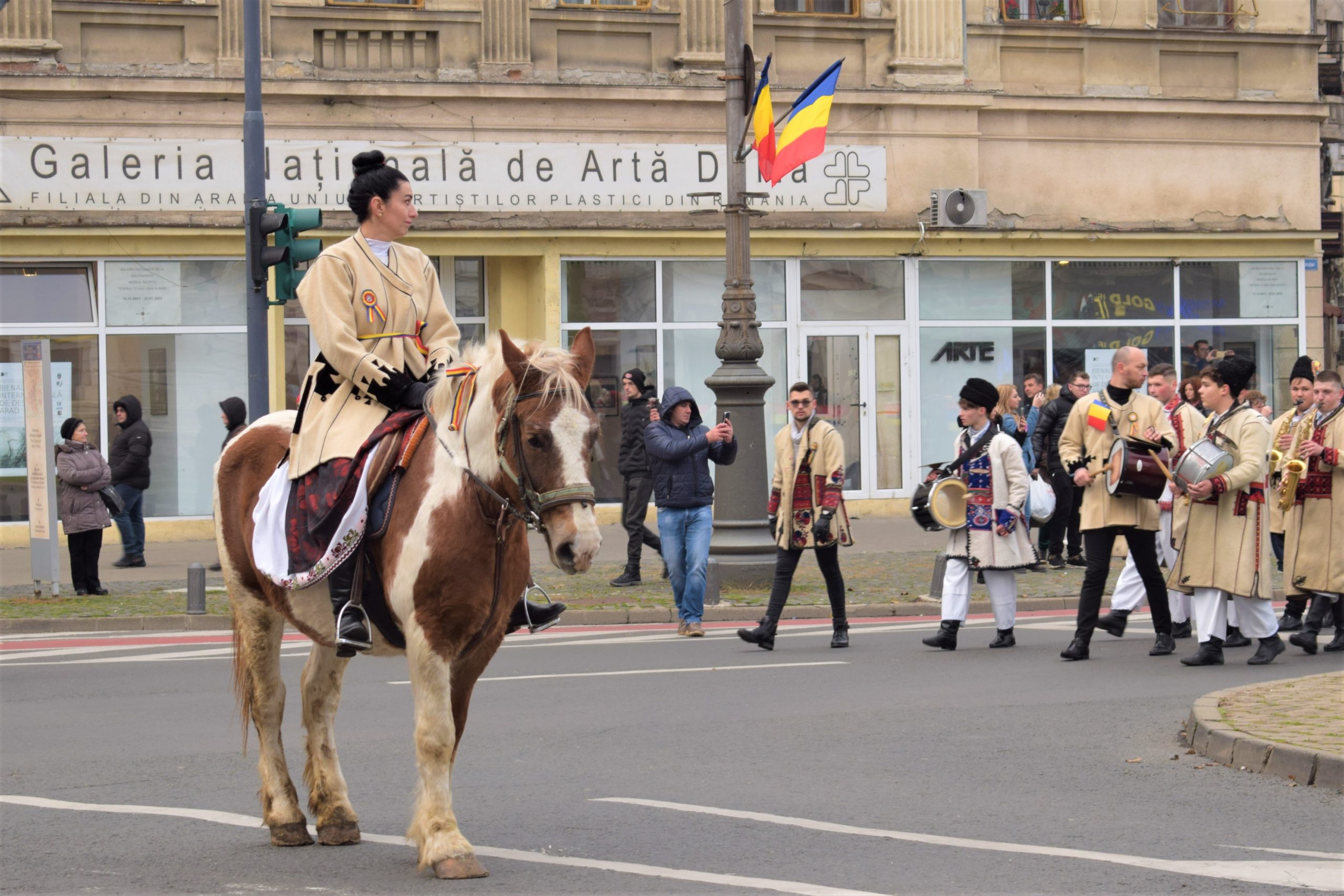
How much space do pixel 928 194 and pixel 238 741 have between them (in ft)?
58.4

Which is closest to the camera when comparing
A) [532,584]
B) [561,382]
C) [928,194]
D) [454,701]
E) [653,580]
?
[561,382]

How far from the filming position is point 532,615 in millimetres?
6512

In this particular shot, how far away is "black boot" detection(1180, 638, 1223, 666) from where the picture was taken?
11.8m

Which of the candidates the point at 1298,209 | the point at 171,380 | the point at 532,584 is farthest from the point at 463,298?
the point at 532,584

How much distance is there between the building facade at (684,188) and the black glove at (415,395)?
52.1 feet

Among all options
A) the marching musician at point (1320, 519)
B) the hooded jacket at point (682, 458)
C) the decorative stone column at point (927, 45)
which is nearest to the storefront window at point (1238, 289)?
the decorative stone column at point (927, 45)

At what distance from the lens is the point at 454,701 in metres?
6.36

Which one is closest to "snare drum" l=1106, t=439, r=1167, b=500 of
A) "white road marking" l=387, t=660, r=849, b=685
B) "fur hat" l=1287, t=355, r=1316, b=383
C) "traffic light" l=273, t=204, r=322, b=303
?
"fur hat" l=1287, t=355, r=1316, b=383

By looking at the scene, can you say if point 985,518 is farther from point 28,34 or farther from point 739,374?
point 28,34

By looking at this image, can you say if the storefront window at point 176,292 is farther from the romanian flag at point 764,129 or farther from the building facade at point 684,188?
the romanian flag at point 764,129

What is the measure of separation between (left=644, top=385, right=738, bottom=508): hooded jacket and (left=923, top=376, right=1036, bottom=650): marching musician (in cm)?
202

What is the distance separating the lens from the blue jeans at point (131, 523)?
20266 millimetres

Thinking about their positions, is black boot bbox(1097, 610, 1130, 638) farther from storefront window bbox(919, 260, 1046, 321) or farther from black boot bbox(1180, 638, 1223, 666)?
→ storefront window bbox(919, 260, 1046, 321)

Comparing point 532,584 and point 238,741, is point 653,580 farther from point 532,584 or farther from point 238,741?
point 532,584
